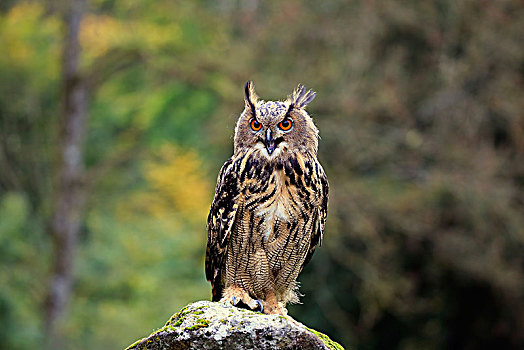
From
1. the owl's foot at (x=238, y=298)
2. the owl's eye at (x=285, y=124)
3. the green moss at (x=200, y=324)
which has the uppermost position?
the owl's eye at (x=285, y=124)

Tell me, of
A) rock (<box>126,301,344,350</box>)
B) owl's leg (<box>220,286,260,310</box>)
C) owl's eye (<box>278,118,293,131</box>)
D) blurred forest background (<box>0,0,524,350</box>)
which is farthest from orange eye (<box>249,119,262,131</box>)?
blurred forest background (<box>0,0,524,350</box>)

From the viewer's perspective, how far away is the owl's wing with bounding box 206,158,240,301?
3.53 m

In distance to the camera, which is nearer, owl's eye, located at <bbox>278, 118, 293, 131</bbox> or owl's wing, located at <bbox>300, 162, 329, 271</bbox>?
owl's eye, located at <bbox>278, 118, 293, 131</bbox>

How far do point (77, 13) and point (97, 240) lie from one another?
224 inches

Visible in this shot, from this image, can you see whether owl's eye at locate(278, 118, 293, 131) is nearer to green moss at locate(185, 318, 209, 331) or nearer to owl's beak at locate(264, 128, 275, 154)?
owl's beak at locate(264, 128, 275, 154)

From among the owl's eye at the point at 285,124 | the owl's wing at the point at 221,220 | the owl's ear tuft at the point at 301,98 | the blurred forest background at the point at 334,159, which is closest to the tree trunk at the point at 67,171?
the blurred forest background at the point at 334,159

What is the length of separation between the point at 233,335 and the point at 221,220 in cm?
98

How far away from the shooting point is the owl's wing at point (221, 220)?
353 centimetres

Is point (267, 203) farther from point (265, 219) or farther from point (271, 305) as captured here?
point (271, 305)

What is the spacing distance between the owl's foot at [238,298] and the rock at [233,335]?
0.79 meters

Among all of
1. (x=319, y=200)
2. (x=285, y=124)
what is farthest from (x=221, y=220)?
(x=285, y=124)

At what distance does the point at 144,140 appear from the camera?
15.3 metres

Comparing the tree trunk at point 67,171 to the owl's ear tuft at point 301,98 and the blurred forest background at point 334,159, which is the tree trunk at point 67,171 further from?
the owl's ear tuft at point 301,98

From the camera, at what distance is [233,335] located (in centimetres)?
271
